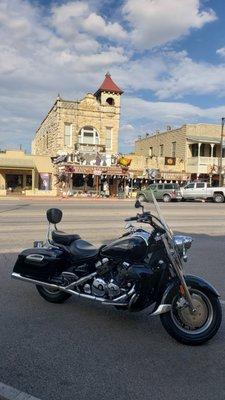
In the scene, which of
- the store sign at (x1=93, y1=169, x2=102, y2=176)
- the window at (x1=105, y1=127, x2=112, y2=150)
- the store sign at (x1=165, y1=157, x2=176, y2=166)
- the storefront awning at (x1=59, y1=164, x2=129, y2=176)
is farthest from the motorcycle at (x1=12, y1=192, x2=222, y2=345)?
the store sign at (x1=165, y1=157, x2=176, y2=166)

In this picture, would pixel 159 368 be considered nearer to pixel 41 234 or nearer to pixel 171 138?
pixel 41 234

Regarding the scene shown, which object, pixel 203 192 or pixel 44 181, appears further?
pixel 44 181

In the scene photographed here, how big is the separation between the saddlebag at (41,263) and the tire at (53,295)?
13.6 inches

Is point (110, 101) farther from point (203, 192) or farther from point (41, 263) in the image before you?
point (41, 263)

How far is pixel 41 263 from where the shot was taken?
536cm

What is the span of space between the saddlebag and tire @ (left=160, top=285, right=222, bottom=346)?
1.55m

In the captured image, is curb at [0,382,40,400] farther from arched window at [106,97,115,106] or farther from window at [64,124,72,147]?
arched window at [106,97,115,106]

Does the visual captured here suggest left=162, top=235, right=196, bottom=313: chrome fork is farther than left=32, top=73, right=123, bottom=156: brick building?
No

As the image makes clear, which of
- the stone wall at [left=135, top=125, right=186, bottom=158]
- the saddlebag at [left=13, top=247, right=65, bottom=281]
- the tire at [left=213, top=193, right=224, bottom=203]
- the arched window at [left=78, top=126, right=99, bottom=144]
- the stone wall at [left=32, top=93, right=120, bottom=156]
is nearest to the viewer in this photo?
the saddlebag at [left=13, top=247, right=65, bottom=281]

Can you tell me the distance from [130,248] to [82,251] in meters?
0.79

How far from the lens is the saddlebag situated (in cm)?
532

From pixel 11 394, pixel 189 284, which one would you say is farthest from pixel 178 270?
pixel 11 394

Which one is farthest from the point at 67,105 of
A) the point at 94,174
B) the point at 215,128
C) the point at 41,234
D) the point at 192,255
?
the point at 192,255

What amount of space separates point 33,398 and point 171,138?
49188 millimetres
